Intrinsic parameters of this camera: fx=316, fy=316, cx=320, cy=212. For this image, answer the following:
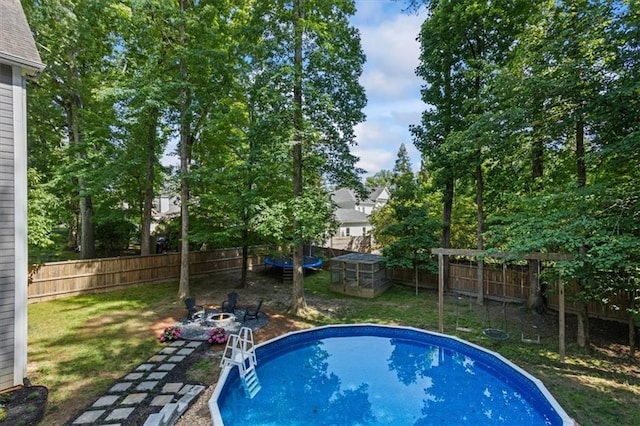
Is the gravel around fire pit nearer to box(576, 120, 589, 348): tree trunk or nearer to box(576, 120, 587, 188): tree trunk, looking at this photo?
box(576, 120, 589, 348): tree trunk

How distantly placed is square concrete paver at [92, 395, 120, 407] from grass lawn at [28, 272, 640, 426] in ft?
0.60

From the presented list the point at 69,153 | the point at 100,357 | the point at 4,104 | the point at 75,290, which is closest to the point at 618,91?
the point at 4,104

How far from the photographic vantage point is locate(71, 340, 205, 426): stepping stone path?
5.38 meters

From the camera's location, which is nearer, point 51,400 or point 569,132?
point 51,400

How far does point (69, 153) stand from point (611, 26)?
2094cm

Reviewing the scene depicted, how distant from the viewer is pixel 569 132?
9461mm

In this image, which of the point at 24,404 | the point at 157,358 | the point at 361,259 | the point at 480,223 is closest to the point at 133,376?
the point at 157,358

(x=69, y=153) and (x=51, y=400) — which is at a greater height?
(x=69, y=153)

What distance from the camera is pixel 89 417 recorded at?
5.46 meters

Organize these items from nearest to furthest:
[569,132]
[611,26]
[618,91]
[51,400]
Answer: [51,400] → [618,91] → [611,26] → [569,132]

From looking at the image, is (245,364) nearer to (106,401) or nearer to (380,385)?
(106,401)

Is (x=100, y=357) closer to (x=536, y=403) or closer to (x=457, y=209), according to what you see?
(x=536, y=403)

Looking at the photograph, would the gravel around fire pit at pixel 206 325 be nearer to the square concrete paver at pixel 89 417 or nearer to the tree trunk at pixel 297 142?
the tree trunk at pixel 297 142

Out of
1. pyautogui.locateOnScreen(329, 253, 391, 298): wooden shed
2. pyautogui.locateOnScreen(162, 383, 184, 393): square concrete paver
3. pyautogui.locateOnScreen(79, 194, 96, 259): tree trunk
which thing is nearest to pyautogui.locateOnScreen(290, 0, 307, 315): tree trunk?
pyautogui.locateOnScreen(329, 253, 391, 298): wooden shed
